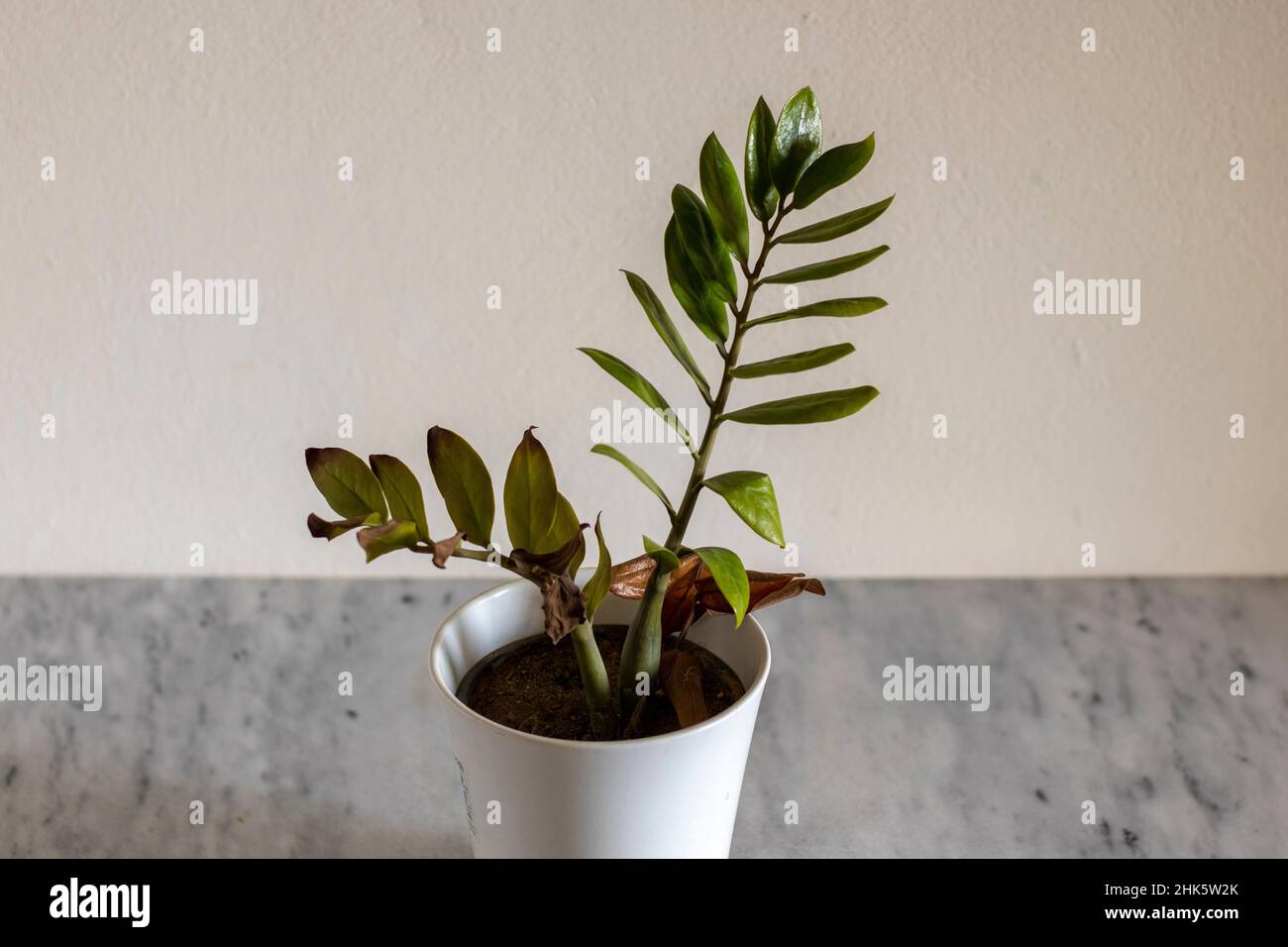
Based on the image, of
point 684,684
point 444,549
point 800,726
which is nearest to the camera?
point 444,549

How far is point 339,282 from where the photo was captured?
0.79 meters

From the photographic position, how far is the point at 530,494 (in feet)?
1.45

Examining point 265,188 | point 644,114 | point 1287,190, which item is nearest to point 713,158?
point 644,114

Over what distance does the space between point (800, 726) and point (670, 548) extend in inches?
11.9

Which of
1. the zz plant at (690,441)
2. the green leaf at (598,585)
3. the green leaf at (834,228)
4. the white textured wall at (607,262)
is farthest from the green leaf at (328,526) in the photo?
the white textured wall at (607,262)

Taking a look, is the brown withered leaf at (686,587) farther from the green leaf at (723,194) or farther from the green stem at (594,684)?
the green leaf at (723,194)

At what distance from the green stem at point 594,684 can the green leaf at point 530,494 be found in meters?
0.05

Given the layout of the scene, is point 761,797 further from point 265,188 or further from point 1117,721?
point 265,188

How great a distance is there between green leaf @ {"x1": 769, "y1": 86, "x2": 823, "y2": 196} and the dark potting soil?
24 cm

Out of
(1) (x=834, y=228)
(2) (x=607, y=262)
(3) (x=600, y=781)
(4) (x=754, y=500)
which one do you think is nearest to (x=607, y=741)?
(3) (x=600, y=781)

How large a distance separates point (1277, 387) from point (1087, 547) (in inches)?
7.4

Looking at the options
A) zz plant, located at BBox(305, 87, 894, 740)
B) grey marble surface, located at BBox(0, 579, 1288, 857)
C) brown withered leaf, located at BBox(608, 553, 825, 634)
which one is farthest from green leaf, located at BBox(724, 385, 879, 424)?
grey marble surface, located at BBox(0, 579, 1288, 857)

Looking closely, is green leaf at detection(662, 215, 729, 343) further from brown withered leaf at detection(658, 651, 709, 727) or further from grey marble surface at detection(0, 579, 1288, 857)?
grey marble surface at detection(0, 579, 1288, 857)

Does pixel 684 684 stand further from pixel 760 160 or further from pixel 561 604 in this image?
pixel 760 160
